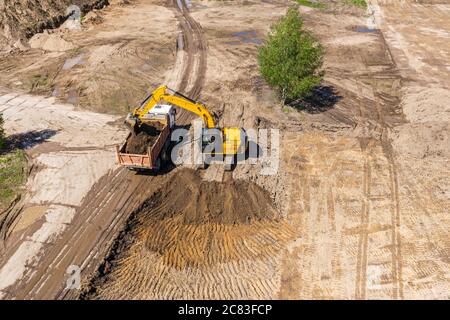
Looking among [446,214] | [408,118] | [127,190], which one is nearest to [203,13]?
[408,118]

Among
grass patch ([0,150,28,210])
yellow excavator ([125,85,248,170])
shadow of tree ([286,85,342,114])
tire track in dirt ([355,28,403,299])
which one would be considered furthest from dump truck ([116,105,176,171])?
tire track in dirt ([355,28,403,299])

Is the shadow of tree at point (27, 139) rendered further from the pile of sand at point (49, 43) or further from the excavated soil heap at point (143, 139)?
the pile of sand at point (49, 43)

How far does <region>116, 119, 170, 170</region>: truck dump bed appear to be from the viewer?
63.1 ft

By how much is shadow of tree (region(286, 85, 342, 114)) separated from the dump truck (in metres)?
9.75

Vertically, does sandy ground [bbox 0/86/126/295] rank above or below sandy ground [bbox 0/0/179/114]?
below

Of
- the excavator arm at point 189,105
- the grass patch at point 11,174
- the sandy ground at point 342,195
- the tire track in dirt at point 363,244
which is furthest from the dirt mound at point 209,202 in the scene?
the grass patch at point 11,174

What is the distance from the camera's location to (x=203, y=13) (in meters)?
45.6

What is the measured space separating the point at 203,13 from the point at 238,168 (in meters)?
30.9

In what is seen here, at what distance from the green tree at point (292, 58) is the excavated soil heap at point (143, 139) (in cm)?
893

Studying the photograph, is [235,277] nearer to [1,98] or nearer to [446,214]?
[446,214]

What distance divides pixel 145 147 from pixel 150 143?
454 millimetres

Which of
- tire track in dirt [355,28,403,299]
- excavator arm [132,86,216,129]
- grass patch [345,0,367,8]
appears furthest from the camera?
grass patch [345,0,367,8]

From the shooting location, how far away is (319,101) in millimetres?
28047

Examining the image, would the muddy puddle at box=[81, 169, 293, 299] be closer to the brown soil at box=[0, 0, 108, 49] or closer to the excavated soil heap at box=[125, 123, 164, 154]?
the excavated soil heap at box=[125, 123, 164, 154]
